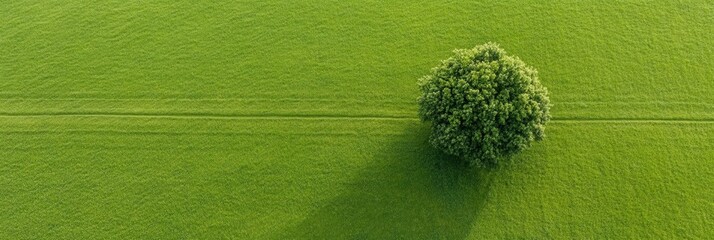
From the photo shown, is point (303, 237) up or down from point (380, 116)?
down

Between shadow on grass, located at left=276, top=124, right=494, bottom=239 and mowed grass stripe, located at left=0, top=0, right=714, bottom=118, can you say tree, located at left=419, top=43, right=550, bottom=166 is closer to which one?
shadow on grass, located at left=276, top=124, right=494, bottom=239

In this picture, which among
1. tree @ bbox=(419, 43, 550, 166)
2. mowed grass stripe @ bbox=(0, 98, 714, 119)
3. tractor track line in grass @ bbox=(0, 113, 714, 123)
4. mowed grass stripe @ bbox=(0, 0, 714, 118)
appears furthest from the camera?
mowed grass stripe @ bbox=(0, 0, 714, 118)

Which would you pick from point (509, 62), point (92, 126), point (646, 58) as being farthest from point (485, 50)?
point (92, 126)

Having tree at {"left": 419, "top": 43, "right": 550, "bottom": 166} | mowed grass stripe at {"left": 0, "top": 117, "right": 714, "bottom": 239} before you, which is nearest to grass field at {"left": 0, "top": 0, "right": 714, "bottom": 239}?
mowed grass stripe at {"left": 0, "top": 117, "right": 714, "bottom": 239}

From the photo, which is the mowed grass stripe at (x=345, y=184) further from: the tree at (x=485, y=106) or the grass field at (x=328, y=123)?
the tree at (x=485, y=106)

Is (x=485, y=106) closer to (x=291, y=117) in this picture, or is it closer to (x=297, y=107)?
(x=297, y=107)

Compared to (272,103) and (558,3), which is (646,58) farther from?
(272,103)
